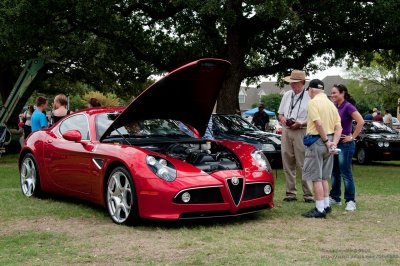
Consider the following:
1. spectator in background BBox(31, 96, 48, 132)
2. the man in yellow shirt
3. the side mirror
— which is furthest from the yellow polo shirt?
spectator in background BBox(31, 96, 48, 132)

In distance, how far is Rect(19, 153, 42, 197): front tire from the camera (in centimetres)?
844

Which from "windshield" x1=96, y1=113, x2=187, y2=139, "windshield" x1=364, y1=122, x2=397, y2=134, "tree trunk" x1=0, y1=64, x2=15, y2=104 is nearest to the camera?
"windshield" x1=96, y1=113, x2=187, y2=139

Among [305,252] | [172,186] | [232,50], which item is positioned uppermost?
[232,50]

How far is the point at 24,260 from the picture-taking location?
194 inches

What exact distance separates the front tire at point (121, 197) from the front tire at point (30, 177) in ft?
6.88

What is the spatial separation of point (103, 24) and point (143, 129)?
10230 millimetres

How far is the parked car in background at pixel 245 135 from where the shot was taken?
43.0 ft

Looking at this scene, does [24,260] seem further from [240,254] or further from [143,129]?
[143,129]

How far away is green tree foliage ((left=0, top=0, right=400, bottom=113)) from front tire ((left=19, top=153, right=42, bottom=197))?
694cm

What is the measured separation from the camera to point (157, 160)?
251 inches

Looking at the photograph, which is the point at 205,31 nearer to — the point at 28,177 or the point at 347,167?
the point at 28,177

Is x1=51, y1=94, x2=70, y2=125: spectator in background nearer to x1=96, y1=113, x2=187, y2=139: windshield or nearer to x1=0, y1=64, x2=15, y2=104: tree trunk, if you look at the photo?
x1=96, y1=113, x2=187, y2=139: windshield

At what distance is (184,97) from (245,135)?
6257 millimetres

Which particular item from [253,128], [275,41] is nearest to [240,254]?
[253,128]
